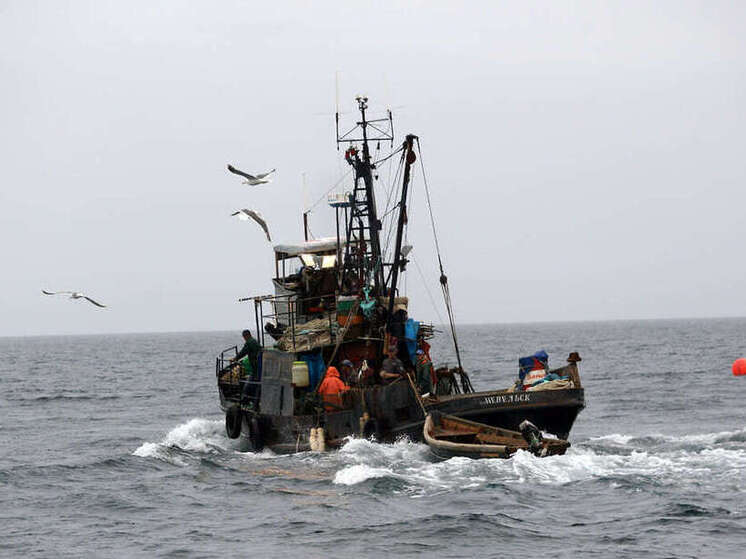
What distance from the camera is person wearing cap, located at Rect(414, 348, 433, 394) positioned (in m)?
28.4

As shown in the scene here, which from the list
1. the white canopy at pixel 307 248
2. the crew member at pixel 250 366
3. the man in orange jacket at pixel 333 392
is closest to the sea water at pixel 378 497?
the man in orange jacket at pixel 333 392

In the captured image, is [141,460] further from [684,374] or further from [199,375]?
[199,375]

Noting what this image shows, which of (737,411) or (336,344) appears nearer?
(336,344)

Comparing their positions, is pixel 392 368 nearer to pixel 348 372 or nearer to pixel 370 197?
pixel 348 372

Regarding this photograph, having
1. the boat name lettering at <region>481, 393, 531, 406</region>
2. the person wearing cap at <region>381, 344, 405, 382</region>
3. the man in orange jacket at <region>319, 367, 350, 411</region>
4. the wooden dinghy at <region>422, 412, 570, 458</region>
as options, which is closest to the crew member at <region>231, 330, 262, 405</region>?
the man in orange jacket at <region>319, 367, 350, 411</region>

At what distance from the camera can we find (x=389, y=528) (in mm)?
19500

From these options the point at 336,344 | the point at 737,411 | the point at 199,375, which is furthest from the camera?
the point at 199,375

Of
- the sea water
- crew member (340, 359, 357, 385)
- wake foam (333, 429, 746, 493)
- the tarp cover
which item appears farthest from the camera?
crew member (340, 359, 357, 385)

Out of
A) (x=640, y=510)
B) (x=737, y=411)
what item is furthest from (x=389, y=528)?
(x=737, y=411)

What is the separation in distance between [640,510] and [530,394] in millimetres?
6412

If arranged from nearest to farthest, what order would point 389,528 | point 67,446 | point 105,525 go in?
point 389,528 → point 105,525 → point 67,446

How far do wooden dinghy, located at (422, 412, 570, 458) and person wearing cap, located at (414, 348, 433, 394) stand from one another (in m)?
1.94

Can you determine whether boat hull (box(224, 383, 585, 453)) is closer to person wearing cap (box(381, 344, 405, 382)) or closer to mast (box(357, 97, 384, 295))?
person wearing cap (box(381, 344, 405, 382))

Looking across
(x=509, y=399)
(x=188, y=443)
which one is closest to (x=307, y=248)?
(x=188, y=443)
